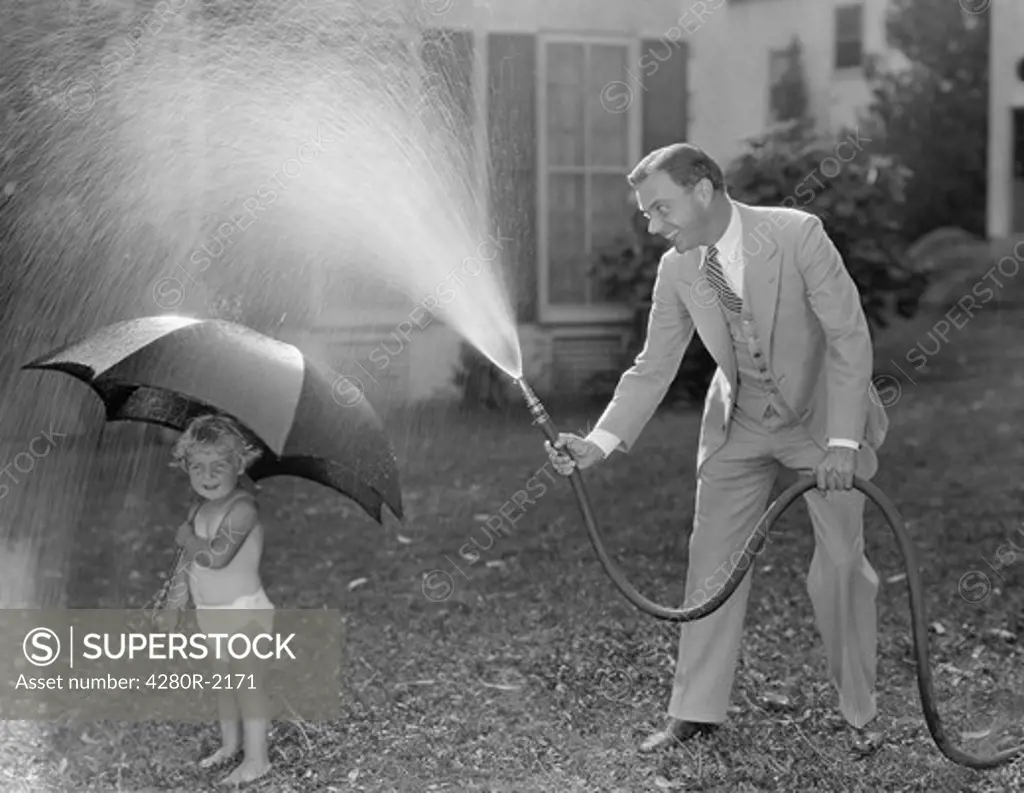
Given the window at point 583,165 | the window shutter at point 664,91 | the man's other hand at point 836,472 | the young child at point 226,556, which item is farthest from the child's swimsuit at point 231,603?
the window shutter at point 664,91

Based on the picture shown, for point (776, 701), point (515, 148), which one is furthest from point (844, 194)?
point (776, 701)

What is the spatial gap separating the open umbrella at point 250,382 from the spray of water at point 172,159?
2.22 metres

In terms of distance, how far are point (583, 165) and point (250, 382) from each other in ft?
28.9

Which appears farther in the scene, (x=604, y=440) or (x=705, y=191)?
(x=604, y=440)

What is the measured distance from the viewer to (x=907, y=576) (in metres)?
4.54

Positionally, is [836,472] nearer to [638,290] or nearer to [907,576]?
[907,576]

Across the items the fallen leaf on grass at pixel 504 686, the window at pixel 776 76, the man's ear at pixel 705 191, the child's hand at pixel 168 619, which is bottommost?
the fallen leaf on grass at pixel 504 686

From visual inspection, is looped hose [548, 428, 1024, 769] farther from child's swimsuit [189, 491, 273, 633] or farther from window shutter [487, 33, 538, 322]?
window shutter [487, 33, 538, 322]

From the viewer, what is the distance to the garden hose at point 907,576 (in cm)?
436

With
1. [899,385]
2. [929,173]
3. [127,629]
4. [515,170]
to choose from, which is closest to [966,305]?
[929,173]

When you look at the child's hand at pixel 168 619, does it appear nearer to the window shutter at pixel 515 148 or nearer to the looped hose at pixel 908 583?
the looped hose at pixel 908 583

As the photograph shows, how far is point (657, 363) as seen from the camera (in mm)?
4961

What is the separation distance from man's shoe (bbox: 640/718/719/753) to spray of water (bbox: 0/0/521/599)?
7.20 ft

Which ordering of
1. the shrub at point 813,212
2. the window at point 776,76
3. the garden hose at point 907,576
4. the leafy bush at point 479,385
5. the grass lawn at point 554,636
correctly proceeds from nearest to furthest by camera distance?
the garden hose at point 907,576 → the grass lawn at point 554,636 → the leafy bush at point 479,385 → the shrub at point 813,212 → the window at point 776,76
